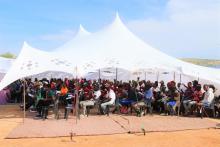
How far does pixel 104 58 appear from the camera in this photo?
44.5 feet

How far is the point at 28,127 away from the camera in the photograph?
10.7 m

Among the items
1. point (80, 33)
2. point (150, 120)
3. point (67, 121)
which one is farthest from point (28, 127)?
point (80, 33)

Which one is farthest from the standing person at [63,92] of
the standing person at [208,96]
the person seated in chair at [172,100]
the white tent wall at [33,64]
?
the standing person at [208,96]

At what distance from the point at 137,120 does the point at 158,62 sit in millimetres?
2789

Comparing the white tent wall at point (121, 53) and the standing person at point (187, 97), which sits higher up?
the white tent wall at point (121, 53)

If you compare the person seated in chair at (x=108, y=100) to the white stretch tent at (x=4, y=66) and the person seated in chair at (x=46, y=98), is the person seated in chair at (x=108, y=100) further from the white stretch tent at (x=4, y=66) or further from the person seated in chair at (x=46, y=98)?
the white stretch tent at (x=4, y=66)

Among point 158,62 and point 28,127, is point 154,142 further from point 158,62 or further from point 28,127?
point 158,62

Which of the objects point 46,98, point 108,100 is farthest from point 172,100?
point 46,98

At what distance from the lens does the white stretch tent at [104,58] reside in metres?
12.7

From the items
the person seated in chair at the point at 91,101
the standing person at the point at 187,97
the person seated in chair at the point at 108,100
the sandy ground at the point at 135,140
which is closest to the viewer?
the sandy ground at the point at 135,140

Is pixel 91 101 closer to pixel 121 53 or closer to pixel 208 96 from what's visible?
pixel 121 53

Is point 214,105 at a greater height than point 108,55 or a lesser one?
lesser

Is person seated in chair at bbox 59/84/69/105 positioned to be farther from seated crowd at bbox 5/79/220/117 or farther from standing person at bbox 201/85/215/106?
standing person at bbox 201/85/215/106

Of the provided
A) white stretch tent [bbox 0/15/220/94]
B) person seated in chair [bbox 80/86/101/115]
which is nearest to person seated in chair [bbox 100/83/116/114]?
person seated in chair [bbox 80/86/101/115]
